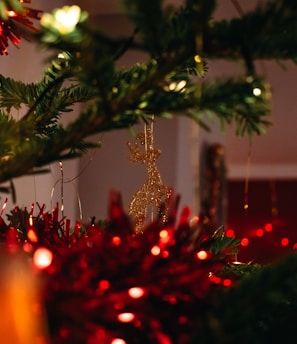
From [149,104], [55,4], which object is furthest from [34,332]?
[55,4]

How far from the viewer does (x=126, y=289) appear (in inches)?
12.2

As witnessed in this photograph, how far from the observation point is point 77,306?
0.29 meters

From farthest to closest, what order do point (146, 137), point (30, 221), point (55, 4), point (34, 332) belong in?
point (55, 4), point (146, 137), point (30, 221), point (34, 332)

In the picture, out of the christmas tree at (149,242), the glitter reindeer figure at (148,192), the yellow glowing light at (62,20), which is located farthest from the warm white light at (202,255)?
the glitter reindeer figure at (148,192)

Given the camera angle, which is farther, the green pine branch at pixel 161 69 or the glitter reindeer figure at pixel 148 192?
the glitter reindeer figure at pixel 148 192

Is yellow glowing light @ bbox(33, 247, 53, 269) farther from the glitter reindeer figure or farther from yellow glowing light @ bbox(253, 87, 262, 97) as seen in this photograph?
the glitter reindeer figure

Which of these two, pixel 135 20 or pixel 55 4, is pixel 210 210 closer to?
pixel 135 20

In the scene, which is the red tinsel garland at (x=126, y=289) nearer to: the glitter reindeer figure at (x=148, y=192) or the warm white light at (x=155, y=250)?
the warm white light at (x=155, y=250)

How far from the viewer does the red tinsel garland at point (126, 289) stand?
296mm

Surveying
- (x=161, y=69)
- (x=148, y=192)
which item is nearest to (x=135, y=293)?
(x=161, y=69)

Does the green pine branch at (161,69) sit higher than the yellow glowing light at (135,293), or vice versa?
the green pine branch at (161,69)

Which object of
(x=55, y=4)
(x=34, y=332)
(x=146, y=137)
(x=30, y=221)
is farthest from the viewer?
(x=55, y=4)

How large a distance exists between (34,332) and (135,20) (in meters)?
0.16

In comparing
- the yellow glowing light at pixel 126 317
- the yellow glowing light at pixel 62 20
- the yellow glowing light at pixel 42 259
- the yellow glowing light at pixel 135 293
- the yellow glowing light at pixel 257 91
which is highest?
the yellow glowing light at pixel 62 20
